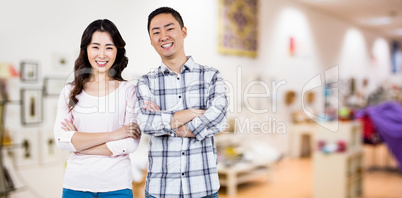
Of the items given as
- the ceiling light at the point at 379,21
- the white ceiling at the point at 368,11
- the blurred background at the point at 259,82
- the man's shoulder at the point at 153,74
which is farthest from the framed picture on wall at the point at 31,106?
the ceiling light at the point at 379,21

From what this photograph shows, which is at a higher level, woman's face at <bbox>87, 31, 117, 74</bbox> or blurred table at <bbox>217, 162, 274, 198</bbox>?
woman's face at <bbox>87, 31, 117, 74</bbox>

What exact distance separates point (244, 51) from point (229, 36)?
58cm

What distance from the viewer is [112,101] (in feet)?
3.16

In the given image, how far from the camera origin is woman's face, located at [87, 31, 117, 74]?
3.08 feet

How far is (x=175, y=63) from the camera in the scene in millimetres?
989

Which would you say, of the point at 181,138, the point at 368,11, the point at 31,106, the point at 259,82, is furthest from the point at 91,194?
the point at 368,11

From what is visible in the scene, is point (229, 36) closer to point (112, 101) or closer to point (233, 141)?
point (233, 141)

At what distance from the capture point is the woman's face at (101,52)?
0.94 m

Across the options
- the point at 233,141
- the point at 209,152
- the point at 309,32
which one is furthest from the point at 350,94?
the point at 209,152

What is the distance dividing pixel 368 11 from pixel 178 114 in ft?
14.1

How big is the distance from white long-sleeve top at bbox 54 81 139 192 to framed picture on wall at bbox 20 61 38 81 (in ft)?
5.16

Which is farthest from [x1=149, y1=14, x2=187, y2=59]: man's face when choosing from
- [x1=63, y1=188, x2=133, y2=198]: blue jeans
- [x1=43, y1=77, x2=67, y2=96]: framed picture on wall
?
[x1=43, y1=77, x2=67, y2=96]: framed picture on wall

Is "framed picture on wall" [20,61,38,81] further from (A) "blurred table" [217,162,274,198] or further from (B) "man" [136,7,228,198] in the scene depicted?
(A) "blurred table" [217,162,274,198]

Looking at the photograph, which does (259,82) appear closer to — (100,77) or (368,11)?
(100,77)
